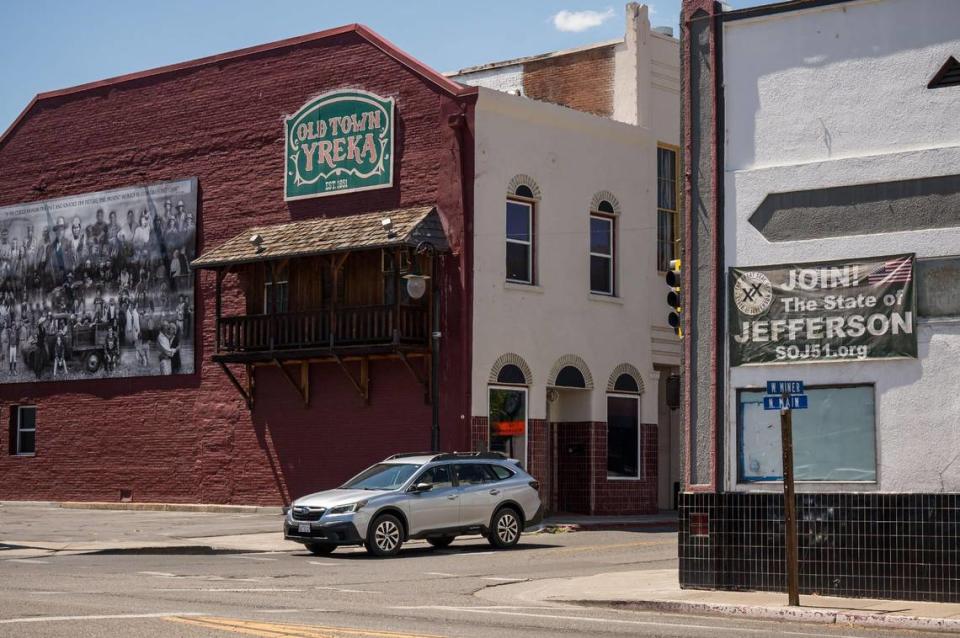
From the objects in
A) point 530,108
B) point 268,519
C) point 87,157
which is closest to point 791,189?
point 530,108

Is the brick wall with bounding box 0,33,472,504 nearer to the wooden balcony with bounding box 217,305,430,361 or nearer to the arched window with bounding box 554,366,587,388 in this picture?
the wooden balcony with bounding box 217,305,430,361

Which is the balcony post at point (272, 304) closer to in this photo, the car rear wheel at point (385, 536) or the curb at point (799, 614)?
the car rear wheel at point (385, 536)

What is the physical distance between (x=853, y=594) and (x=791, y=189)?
4.79 m

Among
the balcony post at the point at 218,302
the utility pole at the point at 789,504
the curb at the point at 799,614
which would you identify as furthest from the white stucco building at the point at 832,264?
the balcony post at the point at 218,302

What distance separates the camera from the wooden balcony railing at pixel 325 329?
31.3 m

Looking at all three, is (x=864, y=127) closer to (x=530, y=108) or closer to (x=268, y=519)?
(x=530, y=108)

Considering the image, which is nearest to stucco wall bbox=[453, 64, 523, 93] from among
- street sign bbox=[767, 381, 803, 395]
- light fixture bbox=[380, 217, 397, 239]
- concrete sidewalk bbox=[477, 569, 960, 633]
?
light fixture bbox=[380, 217, 397, 239]

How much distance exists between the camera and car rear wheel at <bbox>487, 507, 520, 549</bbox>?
2517cm

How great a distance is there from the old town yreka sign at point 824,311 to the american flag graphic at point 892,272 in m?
0.01

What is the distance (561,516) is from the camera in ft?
109

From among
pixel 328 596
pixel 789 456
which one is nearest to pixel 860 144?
pixel 789 456

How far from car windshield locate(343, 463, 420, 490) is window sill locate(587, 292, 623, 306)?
399 inches

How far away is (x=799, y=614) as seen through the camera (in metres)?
15.3

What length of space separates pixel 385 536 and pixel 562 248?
11496mm
